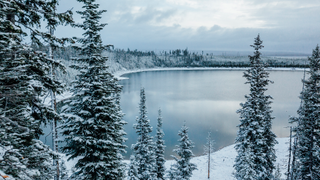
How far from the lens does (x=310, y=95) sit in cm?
1284

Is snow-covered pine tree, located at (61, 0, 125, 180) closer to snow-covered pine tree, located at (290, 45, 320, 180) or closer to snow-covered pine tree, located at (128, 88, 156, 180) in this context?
snow-covered pine tree, located at (128, 88, 156, 180)

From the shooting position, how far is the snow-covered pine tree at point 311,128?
486 inches

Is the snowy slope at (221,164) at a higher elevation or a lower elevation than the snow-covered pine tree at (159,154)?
lower

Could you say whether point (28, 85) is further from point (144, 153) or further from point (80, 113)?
point (144, 153)

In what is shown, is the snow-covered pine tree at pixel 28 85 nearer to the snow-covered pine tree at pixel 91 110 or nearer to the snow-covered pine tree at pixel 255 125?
the snow-covered pine tree at pixel 91 110

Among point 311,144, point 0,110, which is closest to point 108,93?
point 0,110

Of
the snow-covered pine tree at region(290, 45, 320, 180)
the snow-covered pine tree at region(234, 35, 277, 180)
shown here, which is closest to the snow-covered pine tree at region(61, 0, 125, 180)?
the snow-covered pine tree at region(234, 35, 277, 180)

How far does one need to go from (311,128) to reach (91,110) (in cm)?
1389

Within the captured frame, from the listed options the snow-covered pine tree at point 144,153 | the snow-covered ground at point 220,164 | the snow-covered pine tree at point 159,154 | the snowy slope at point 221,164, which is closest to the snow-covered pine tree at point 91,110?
the snow-covered pine tree at point 144,153

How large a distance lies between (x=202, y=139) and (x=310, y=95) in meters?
24.4

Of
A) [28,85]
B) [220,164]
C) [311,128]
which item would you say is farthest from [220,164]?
[28,85]

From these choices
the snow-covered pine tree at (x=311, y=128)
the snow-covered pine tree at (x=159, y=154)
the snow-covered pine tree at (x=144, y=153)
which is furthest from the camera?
the snow-covered pine tree at (x=159, y=154)

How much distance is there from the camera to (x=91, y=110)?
922cm

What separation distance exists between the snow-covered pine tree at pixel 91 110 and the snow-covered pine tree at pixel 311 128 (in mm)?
12381
